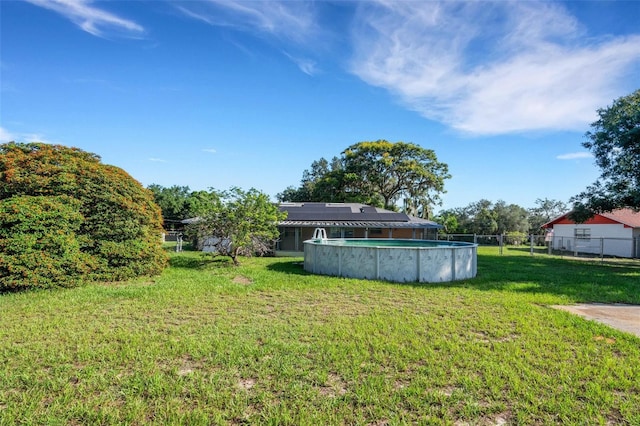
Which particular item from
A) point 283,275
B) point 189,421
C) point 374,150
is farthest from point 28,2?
point 374,150

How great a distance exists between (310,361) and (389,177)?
103ft

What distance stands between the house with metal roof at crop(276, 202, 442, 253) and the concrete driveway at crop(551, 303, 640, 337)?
13.4 metres

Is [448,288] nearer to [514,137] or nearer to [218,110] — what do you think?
[218,110]

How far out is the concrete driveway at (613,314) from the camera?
538 centimetres

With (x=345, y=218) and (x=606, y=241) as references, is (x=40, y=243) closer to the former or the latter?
(x=345, y=218)

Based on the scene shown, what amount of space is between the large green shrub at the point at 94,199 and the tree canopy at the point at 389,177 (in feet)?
80.7

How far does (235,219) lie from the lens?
12.5 m

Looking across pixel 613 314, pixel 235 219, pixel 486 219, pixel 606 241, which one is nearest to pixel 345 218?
pixel 235 219

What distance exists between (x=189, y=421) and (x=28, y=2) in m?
10.4

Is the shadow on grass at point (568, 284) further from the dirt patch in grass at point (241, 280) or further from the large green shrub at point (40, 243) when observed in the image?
the large green shrub at point (40, 243)

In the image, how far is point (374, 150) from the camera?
3341 cm

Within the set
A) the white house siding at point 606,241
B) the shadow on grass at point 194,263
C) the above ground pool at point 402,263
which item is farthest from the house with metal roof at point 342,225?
the white house siding at point 606,241

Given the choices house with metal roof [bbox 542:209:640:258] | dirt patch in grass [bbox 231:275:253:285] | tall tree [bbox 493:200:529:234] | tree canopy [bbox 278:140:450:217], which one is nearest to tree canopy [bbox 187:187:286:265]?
dirt patch in grass [bbox 231:275:253:285]

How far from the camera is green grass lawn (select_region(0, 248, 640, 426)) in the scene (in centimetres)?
285
